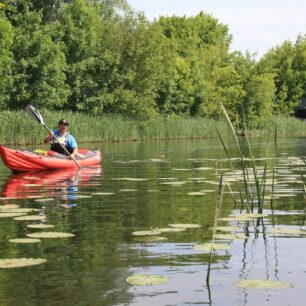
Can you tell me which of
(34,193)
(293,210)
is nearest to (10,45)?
(34,193)

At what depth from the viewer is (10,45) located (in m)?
34.1

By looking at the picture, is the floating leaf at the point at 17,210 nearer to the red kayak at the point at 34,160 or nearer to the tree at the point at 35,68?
the red kayak at the point at 34,160

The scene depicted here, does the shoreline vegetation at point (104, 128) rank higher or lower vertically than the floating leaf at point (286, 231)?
higher

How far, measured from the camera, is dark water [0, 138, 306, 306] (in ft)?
14.0

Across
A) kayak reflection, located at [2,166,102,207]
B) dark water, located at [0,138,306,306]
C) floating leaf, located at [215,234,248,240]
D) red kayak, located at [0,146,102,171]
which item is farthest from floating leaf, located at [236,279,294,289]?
red kayak, located at [0,146,102,171]

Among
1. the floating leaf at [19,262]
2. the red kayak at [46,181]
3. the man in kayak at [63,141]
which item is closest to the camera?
the floating leaf at [19,262]

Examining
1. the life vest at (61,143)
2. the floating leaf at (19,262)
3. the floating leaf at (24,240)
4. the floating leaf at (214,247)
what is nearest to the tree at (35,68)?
the life vest at (61,143)

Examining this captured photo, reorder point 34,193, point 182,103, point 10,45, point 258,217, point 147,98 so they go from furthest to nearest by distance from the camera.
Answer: point 182,103 → point 147,98 → point 10,45 → point 34,193 → point 258,217

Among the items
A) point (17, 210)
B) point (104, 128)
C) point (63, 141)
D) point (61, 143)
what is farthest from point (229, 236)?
point (104, 128)

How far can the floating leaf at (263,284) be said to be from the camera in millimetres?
4371

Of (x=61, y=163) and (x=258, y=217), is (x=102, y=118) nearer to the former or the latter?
(x=61, y=163)

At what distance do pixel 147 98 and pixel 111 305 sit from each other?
39.5 m

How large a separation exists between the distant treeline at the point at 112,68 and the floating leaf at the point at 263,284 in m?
29.3

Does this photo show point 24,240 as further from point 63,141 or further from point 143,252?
point 63,141
